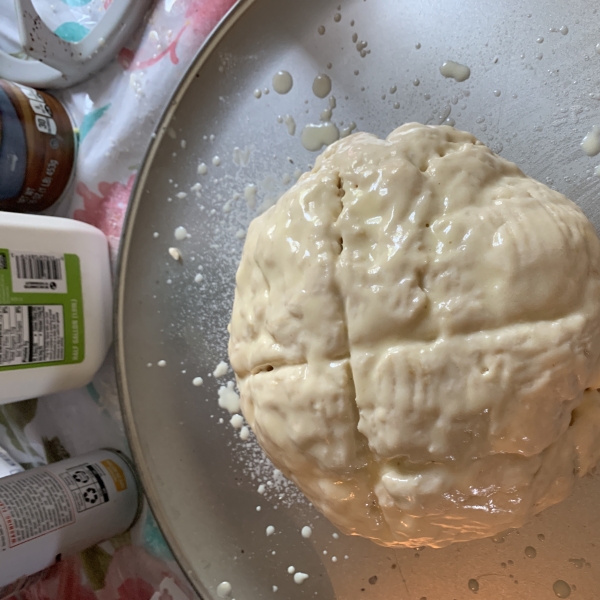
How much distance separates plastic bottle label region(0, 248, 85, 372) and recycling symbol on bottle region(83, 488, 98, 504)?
0.72ft

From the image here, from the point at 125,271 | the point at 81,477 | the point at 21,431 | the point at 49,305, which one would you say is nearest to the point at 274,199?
the point at 125,271

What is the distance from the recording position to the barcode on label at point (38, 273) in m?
0.76

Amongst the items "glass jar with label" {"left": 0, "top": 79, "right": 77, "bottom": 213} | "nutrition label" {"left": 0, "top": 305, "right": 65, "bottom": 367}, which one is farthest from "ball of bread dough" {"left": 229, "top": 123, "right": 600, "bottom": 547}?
"glass jar with label" {"left": 0, "top": 79, "right": 77, "bottom": 213}

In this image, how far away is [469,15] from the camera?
764 millimetres

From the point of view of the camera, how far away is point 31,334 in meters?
0.79

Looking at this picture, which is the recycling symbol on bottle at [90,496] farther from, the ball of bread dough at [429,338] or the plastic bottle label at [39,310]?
the ball of bread dough at [429,338]

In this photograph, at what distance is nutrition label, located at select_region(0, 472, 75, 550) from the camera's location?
0.76m

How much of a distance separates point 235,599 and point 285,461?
14.5 inches

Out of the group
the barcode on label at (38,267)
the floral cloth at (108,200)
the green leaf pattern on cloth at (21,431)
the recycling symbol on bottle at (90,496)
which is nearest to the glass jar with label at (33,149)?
the floral cloth at (108,200)

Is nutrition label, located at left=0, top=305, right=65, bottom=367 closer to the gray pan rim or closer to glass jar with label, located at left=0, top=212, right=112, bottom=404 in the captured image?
glass jar with label, located at left=0, top=212, right=112, bottom=404

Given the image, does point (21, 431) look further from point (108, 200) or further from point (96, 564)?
point (108, 200)

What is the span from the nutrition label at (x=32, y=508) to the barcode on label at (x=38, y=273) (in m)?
0.30

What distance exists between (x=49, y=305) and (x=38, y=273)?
52mm

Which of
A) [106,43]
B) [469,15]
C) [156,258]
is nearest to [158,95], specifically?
[106,43]
